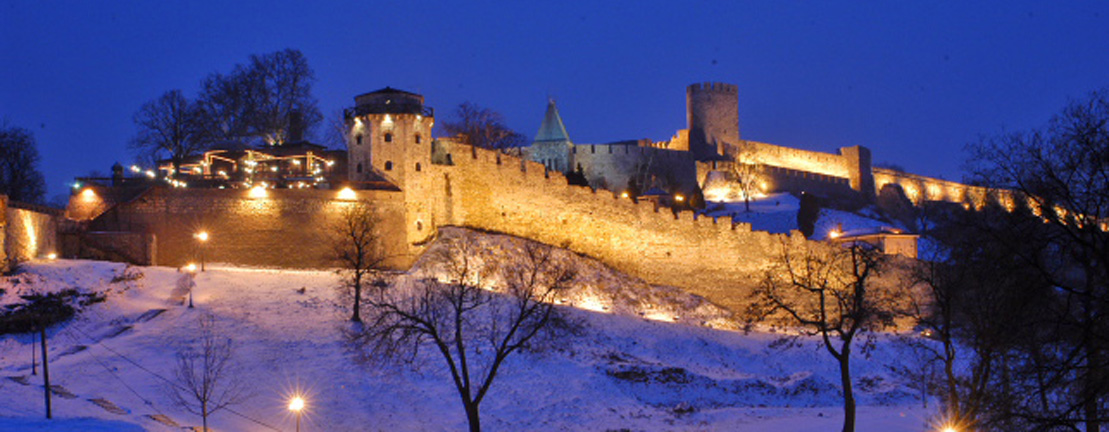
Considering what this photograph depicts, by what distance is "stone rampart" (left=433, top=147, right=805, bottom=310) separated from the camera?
4259 centimetres

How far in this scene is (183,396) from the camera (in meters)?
23.5

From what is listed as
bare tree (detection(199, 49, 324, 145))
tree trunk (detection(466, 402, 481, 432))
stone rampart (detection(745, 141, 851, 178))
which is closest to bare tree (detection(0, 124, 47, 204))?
bare tree (detection(199, 49, 324, 145))

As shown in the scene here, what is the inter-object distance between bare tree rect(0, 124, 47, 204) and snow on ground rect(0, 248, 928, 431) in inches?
779

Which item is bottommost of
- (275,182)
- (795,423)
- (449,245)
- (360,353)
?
(795,423)

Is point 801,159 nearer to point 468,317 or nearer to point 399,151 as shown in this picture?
point 399,151

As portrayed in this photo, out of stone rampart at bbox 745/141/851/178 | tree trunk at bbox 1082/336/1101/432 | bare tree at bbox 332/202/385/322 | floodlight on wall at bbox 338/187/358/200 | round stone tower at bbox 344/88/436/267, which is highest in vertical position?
stone rampart at bbox 745/141/851/178

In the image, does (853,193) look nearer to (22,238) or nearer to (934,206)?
(934,206)

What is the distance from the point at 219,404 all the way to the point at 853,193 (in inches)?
2683

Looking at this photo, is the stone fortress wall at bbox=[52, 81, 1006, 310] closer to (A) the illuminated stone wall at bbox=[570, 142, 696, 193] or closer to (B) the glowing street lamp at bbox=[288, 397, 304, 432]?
(B) the glowing street lamp at bbox=[288, 397, 304, 432]

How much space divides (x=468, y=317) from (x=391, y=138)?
38.0ft

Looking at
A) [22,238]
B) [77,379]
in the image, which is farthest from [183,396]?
[22,238]

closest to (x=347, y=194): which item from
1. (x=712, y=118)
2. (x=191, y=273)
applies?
(x=191, y=273)

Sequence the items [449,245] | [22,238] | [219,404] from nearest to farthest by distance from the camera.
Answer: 1. [219,404]
2. [22,238]
3. [449,245]

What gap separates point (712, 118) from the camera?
266ft
